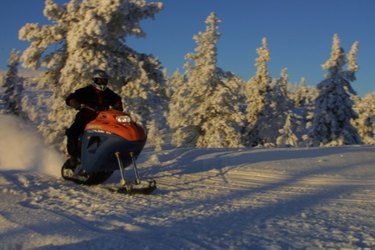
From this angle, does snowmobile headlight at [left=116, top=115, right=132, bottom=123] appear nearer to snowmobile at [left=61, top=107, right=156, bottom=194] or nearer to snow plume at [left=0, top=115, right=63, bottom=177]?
snowmobile at [left=61, top=107, right=156, bottom=194]

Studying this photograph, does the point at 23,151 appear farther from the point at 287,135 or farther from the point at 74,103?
the point at 287,135

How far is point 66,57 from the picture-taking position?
15555 millimetres

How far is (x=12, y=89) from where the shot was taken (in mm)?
43781

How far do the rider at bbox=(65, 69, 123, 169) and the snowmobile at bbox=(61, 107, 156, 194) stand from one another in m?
0.26

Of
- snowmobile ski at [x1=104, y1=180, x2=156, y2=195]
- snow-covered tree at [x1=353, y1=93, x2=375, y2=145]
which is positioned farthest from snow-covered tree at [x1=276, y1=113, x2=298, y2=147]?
snowmobile ski at [x1=104, y1=180, x2=156, y2=195]

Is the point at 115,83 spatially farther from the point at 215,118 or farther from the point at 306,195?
the point at 215,118

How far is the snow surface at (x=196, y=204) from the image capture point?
4.51m

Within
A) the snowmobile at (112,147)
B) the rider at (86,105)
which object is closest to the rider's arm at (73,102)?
the rider at (86,105)

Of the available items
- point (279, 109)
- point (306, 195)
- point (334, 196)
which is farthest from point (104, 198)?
point (279, 109)

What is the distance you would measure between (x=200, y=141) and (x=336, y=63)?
1225cm

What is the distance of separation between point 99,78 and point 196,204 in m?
3.18

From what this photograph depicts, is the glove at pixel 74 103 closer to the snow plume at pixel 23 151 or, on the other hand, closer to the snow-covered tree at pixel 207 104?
the snow plume at pixel 23 151

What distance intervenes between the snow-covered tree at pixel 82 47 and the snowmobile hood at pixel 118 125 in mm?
7267

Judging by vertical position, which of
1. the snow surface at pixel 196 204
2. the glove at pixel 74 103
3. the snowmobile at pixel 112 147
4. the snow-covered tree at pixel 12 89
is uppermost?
the snow-covered tree at pixel 12 89
